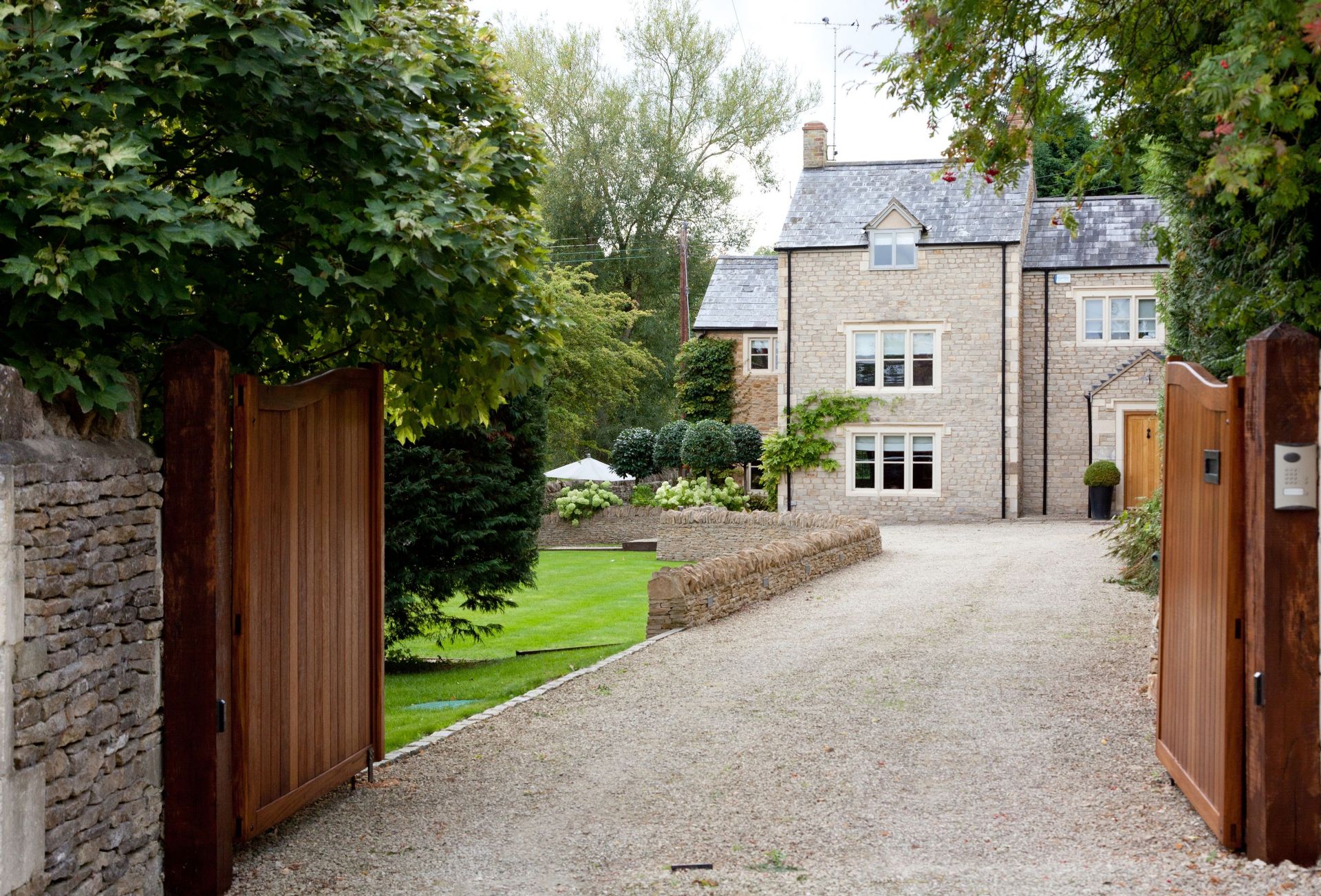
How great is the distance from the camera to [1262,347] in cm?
468

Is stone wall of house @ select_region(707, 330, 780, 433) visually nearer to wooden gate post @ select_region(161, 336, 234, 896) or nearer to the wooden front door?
the wooden front door

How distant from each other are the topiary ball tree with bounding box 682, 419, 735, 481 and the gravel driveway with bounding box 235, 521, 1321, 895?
16.9 metres

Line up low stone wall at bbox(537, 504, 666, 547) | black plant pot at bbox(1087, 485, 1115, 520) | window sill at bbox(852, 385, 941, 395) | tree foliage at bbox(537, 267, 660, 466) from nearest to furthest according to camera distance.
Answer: low stone wall at bbox(537, 504, 666, 547), black plant pot at bbox(1087, 485, 1115, 520), window sill at bbox(852, 385, 941, 395), tree foliage at bbox(537, 267, 660, 466)

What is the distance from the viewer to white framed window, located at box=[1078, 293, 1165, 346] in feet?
91.4

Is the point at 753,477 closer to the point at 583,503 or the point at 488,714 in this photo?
the point at 583,503

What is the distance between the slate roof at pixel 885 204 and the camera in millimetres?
27875

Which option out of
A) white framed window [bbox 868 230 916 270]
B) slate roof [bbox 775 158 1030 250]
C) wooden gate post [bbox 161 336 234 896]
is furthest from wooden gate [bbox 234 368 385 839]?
slate roof [bbox 775 158 1030 250]

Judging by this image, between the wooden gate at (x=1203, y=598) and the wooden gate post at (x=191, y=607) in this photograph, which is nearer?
the wooden gate post at (x=191, y=607)

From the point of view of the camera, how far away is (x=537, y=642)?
549 inches

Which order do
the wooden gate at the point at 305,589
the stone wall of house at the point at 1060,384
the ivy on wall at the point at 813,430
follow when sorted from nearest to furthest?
the wooden gate at the point at 305,589 → the stone wall of house at the point at 1060,384 → the ivy on wall at the point at 813,430

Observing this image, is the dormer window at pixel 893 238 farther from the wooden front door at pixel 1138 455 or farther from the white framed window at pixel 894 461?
the wooden front door at pixel 1138 455

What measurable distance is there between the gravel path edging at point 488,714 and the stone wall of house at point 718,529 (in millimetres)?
9935

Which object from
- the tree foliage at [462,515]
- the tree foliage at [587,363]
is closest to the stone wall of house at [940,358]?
the tree foliage at [587,363]

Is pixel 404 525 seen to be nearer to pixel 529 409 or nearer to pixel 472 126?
pixel 529 409
